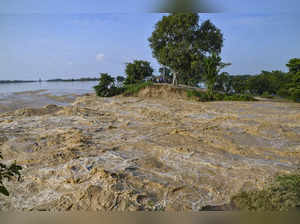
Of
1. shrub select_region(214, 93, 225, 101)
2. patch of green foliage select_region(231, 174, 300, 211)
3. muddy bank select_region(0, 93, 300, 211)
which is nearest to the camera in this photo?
patch of green foliage select_region(231, 174, 300, 211)

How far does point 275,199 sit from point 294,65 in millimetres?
10907

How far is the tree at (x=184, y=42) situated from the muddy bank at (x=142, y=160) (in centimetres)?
767

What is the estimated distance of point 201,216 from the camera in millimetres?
479

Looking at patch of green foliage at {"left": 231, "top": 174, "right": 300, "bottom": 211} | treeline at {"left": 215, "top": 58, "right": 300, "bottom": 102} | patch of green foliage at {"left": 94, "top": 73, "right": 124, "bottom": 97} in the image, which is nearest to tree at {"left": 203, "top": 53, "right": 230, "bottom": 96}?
treeline at {"left": 215, "top": 58, "right": 300, "bottom": 102}

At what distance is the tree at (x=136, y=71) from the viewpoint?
16414mm

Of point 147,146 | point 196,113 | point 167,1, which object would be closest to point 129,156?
point 147,146

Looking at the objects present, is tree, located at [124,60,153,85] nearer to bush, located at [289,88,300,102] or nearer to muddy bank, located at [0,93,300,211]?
bush, located at [289,88,300,102]

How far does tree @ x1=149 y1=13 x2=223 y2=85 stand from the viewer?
525 inches

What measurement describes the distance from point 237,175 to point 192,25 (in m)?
12.5

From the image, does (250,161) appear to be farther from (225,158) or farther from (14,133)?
(14,133)

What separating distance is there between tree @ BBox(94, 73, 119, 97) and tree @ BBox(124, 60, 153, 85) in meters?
2.33

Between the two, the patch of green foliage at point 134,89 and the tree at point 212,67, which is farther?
the patch of green foliage at point 134,89

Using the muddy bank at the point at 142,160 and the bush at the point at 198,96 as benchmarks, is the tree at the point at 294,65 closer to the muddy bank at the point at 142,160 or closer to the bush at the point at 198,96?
the bush at the point at 198,96

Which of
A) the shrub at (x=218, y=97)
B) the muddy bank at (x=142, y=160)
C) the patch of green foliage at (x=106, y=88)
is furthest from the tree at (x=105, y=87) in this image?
the muddy bank at (x=142, y=160)
